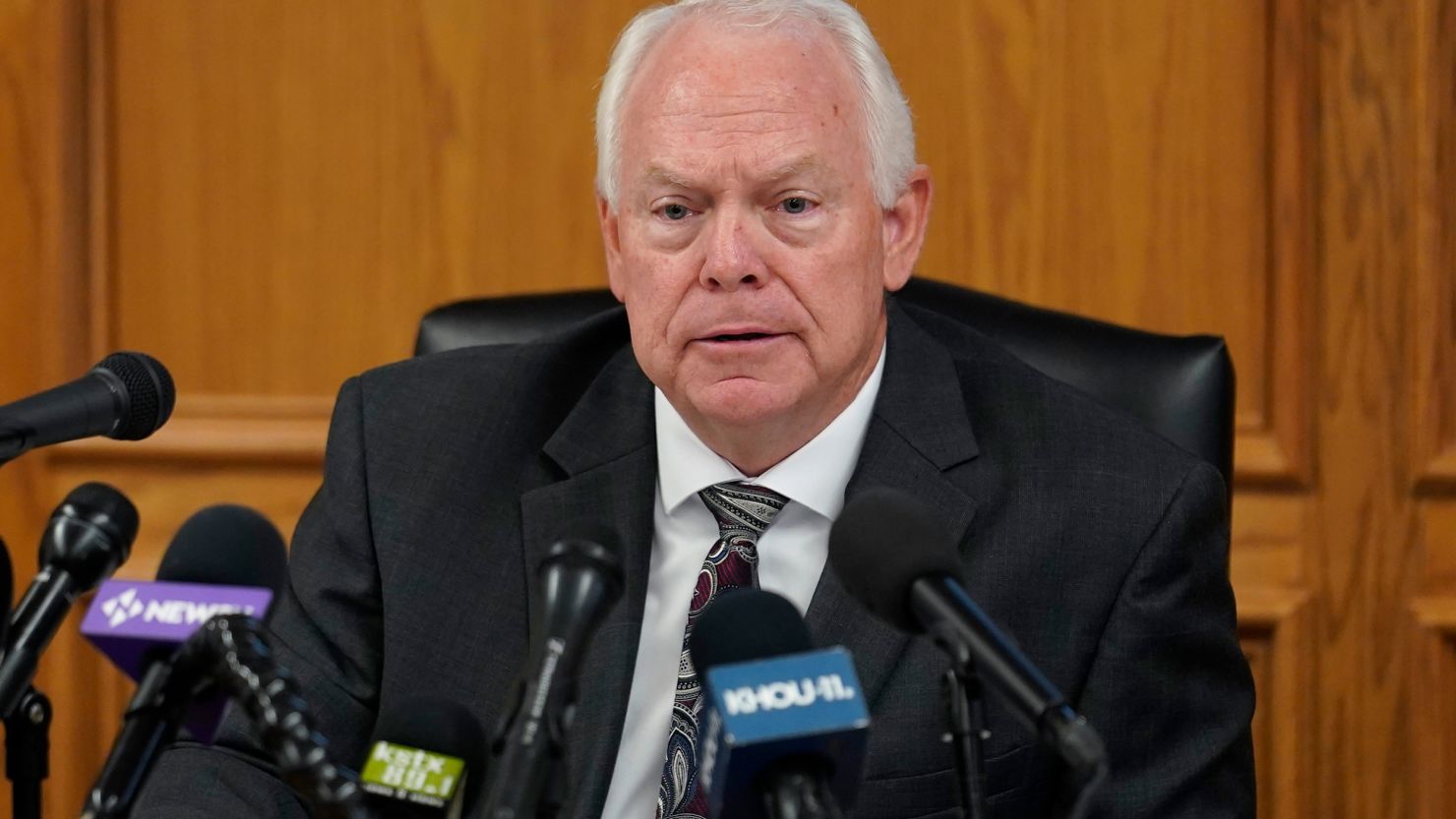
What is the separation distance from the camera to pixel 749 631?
95cm

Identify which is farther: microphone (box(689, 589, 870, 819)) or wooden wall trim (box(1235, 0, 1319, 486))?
wooden wall trim (box(1235, 0, 1319, 486))

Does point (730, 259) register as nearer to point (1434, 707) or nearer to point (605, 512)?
point (605, 512)

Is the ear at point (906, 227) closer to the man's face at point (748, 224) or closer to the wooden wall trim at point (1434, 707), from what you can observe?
the man's face at point (748, 224)

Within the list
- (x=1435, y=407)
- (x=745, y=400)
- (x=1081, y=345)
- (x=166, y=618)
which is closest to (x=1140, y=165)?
(x=1435, y=407)

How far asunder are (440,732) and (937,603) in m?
0.29

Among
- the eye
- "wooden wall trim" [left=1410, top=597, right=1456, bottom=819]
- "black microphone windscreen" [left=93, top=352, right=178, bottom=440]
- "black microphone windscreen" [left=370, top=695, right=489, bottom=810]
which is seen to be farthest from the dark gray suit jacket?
"wooden wall trim" [left=1410, top=597, right=1456, bottom=819]

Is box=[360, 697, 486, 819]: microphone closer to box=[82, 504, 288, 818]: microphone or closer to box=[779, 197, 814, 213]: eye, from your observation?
box=[82, 504, 288, 818]: microphone

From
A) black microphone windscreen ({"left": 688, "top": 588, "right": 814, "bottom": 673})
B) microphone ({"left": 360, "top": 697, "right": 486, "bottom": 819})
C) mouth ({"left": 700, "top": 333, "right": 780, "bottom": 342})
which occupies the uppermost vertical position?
mouth ({"left": 700, "top": 333, "right": 780, "bottom": 342})

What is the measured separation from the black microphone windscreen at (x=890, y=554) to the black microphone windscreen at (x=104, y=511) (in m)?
0.44

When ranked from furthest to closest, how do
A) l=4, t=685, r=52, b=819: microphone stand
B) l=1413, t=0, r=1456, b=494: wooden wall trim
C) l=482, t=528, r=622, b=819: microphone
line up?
1. l=1413, t=0, r=1456, b=494: wooden wall trim
2. l=4, t=685, r=52, b=819: microphone stand
3. l=482, t=528, r=622, b=819: microphone

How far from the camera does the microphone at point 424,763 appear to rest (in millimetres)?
886

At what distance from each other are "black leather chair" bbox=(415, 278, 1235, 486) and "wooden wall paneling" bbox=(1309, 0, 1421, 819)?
2.15 ft

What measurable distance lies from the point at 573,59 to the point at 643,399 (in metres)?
0.98

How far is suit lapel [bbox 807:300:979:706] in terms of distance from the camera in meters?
1.69
